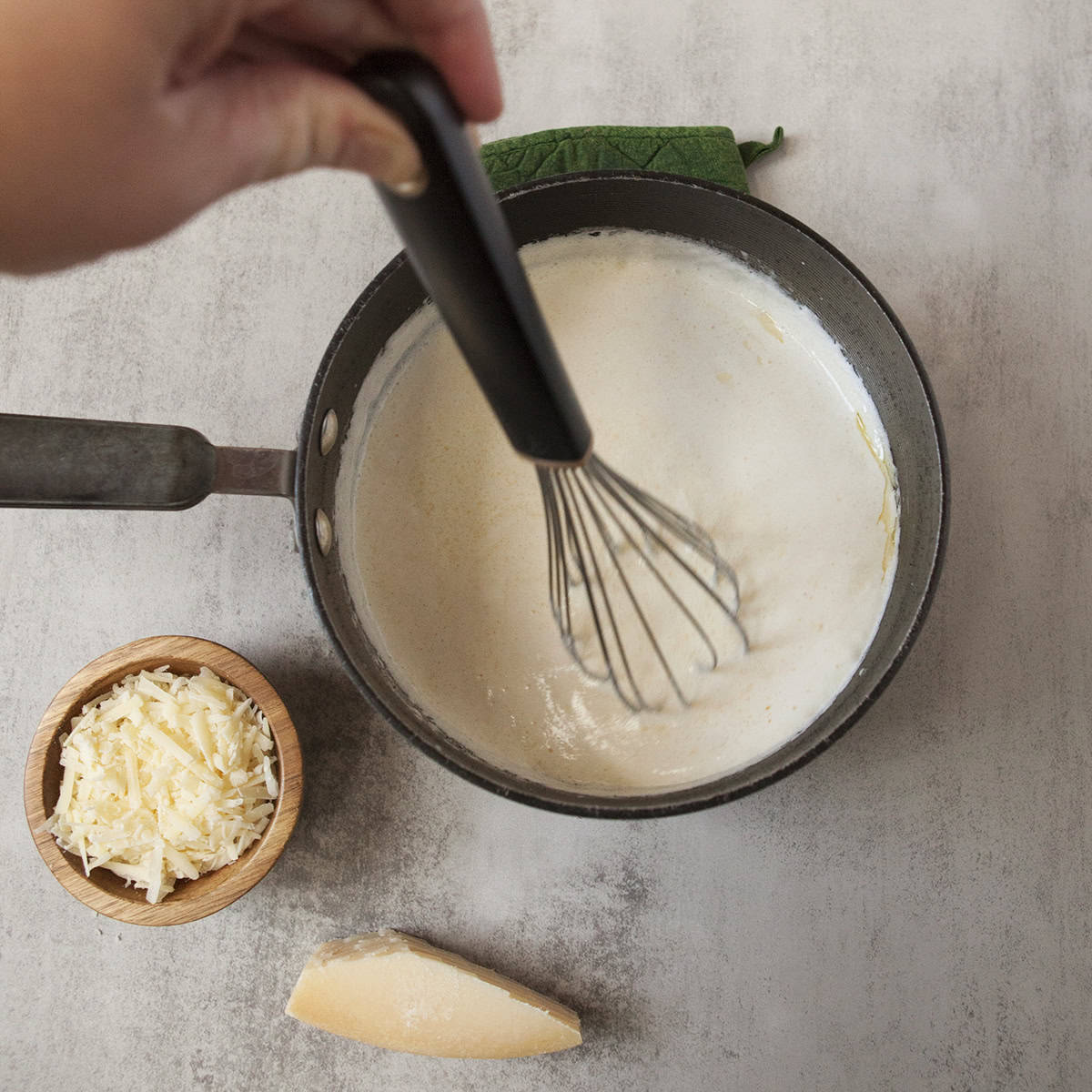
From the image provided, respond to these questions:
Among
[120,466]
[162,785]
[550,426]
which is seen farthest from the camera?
[162,785]

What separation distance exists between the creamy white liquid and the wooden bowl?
13 cm

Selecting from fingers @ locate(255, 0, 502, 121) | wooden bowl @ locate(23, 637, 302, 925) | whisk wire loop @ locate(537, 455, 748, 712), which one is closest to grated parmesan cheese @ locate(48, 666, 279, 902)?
wooden bowl @ locate(23, 637, 302, 925)

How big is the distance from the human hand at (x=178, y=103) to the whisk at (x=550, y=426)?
20 millimetres

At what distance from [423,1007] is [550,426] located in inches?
25.7

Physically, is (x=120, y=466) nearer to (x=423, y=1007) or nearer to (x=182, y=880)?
(x=182, y=880)

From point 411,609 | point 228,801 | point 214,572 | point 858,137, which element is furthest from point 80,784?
point 858,137

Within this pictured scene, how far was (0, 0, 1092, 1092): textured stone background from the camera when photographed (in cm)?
98

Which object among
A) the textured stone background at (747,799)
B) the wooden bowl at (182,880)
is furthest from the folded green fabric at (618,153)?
the wooden bowl at (182,880)

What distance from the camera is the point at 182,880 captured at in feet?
3.10

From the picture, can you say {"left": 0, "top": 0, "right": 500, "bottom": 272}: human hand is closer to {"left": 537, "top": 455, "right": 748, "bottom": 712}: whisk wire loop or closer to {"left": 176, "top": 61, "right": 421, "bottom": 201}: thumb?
{"left": 176, "top": 61, "right": 421, "bottom": 201}: thumb

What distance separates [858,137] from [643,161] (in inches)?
9.9

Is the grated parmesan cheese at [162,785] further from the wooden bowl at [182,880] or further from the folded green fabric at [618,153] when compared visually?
the folded green fabric at [618,153]

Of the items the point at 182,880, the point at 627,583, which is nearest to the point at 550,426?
the point at 627,583

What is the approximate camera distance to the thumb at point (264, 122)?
1.64 feet
